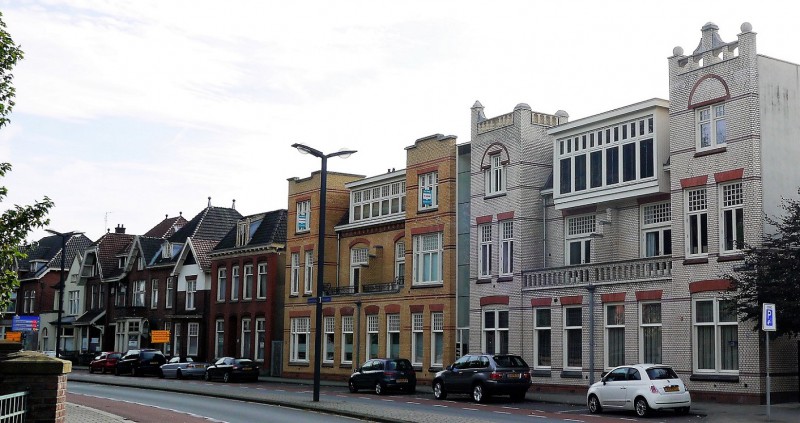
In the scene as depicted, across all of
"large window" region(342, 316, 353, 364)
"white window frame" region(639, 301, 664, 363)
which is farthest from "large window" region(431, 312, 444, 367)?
"white window frame" region(639, 301, 664, 363)

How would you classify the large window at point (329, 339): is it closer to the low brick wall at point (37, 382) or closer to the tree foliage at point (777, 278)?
the tree foliage at point (777, 278)

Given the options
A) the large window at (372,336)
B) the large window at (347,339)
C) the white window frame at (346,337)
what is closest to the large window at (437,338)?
the large window at (372,336)

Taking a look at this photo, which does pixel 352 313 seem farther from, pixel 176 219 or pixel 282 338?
pixel 176 219

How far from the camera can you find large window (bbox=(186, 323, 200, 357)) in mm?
65006

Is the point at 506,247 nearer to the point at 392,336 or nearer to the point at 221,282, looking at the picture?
the point at 392,336

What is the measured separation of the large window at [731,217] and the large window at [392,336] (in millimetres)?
19794

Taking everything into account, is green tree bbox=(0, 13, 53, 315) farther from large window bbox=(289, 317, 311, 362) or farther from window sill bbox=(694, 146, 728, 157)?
large window bbox=(289, 317, 311, 362)

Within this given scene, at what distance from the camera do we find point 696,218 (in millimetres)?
31328

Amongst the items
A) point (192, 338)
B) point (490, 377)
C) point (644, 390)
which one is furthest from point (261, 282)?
point (644, 390)

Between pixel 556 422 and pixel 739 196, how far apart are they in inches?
420

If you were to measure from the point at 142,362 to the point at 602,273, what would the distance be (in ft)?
110

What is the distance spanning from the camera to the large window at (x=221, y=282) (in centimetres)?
6178

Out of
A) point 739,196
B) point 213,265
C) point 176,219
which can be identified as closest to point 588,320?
point 739,196

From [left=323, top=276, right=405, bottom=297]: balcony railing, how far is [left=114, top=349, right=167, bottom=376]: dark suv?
13144 millimetres
